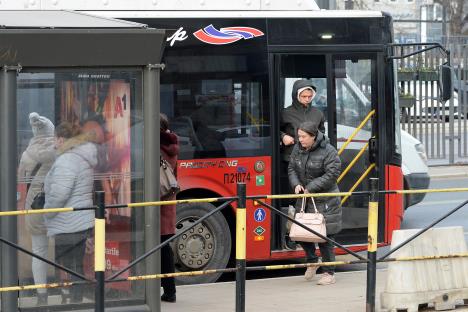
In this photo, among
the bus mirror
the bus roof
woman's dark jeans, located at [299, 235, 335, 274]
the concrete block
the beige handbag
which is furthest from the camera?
the bus mirror

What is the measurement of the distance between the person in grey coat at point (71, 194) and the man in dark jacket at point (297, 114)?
11.4ft

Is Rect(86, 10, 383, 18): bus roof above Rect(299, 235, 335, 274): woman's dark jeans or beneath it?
above

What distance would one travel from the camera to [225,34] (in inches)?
432

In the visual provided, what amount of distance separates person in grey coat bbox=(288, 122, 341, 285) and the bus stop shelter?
94.5 inches

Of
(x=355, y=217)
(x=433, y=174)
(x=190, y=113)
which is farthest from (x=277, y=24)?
(x=433, y=174)

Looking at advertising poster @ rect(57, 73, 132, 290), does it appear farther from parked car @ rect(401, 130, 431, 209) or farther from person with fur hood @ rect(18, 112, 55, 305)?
Answer: parked car @ rect(401, 130, 431, 209)

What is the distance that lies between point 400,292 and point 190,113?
10.3 feet

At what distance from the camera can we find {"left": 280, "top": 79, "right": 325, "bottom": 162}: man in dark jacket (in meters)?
10.9

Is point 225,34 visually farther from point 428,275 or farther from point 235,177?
point 428,275

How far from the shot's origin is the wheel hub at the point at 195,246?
425 inches

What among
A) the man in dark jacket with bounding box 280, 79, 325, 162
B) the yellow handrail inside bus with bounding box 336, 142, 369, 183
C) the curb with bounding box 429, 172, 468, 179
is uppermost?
the man in dark jacket with bounding box 280, 79, 325, 162

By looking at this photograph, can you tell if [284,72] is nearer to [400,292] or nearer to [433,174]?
[400,292]

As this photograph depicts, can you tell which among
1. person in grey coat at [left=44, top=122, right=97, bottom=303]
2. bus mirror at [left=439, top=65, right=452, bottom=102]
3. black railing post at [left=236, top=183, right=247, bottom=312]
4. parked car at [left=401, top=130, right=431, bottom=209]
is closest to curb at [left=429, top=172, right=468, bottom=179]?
parked car at [left=401, top=130, right=431, bottom=209]

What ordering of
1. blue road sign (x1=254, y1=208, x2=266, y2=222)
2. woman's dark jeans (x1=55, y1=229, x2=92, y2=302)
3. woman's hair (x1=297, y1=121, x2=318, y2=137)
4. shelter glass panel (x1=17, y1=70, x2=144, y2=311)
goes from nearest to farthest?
shelter glass panel (x1=17, y1=70, x2=144, y2=311), woman's dark jeans (x1=55, y1=229, x2=92, y2=302), woman's hair (x1=297, y1=121, x2=318, y2=137), blue road sign (x1=254, y1=208, x2=266, y2=222)
